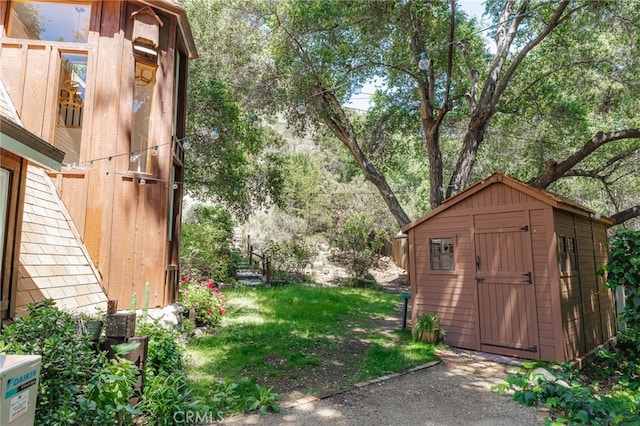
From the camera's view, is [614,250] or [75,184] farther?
[614,250]

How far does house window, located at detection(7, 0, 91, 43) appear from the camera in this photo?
588cm

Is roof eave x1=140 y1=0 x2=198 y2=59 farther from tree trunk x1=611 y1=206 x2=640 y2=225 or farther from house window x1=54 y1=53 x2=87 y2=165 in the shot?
tree trunk x1=611 y1=206 x2=640 y2=225

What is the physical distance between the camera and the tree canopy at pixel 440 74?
340 inches

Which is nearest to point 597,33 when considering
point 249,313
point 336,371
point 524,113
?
point 524,113

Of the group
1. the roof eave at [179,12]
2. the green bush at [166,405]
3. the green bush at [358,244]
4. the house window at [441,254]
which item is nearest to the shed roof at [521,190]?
the house window at [441,254]

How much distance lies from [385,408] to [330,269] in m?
13.2

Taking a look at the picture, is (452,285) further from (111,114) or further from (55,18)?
(55,18)

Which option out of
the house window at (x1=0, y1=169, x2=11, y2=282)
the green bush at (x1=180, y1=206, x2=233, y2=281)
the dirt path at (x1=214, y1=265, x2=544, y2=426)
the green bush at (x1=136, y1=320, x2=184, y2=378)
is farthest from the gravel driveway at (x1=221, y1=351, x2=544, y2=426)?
the green bush at (x1=180, y1=206, x2=233, y2=281)

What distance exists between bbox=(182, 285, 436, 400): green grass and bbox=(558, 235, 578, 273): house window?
97.5 inches

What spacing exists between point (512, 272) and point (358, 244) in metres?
8.86

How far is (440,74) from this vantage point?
10609 mm

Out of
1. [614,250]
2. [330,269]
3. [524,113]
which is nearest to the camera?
[614,250]

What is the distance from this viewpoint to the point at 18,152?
10.4ft

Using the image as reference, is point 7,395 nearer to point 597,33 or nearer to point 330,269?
point 597,33
